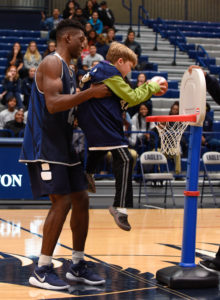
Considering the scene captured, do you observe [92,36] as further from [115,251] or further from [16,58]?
[115,251]

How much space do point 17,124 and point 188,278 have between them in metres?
8.62

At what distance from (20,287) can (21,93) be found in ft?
35.2

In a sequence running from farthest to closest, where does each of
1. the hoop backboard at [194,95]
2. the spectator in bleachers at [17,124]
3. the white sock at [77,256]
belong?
the spectator in bleachers at [17,124], the white sock at [77,256], the hoop backboard at [194,95]

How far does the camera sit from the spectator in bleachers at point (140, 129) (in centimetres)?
1300

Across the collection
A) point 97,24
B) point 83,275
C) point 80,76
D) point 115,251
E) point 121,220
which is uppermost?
point 97,24

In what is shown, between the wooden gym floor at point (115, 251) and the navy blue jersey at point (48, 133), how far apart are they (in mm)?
1017

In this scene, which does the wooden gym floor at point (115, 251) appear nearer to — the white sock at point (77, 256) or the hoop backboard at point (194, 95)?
the white sock at point (77, 256)

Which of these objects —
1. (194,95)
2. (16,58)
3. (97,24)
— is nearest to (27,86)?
(16,58)

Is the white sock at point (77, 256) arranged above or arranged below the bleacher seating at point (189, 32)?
below

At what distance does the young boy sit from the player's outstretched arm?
22 cm

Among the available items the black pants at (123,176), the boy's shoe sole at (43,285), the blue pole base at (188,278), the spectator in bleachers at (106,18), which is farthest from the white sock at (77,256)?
the spectator in bleachers at (106,18)

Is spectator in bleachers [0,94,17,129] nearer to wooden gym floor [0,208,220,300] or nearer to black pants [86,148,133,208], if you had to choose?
wooden gym floor [0,208,220,300]

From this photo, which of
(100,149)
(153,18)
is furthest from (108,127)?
(153,18)

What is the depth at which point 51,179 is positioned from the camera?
4871 millimetres
